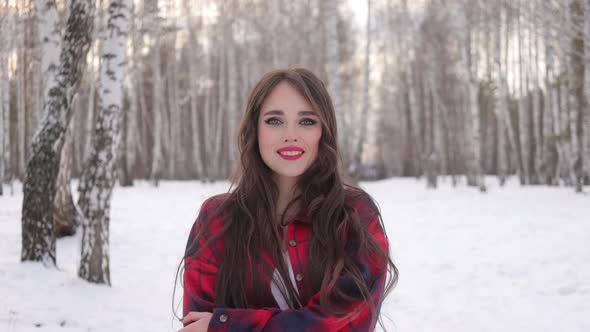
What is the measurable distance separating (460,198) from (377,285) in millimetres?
12609

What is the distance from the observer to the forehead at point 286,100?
170 centimetres

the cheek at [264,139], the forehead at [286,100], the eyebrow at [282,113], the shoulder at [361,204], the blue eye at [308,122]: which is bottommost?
the shoulder at [361,204]

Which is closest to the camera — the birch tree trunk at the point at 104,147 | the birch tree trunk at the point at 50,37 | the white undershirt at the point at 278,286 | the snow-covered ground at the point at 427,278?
the white undershirt at the point at 278,286

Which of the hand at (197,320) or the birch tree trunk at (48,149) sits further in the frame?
the birch tree trunk at (48,149)

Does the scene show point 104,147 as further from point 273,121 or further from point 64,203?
point 273,121

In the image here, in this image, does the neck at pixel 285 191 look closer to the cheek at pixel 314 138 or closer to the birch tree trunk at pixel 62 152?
the cheek at pixel 314 138

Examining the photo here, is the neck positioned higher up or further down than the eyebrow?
further down

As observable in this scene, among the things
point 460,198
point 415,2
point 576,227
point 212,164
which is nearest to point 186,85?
point 212,164

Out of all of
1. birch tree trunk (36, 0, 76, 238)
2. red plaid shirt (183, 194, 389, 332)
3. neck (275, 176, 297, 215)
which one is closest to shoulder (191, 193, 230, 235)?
red plaid shirt (183, 194, 389, 332)

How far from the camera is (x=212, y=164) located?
73.0 feet

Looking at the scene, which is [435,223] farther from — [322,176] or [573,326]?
[322,176]

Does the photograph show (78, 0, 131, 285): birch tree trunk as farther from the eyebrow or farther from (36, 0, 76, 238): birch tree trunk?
the eyebrow

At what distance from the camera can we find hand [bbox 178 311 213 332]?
1544 mm

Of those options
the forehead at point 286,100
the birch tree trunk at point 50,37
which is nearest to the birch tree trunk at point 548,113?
the birch tree trunk at point 50,37
